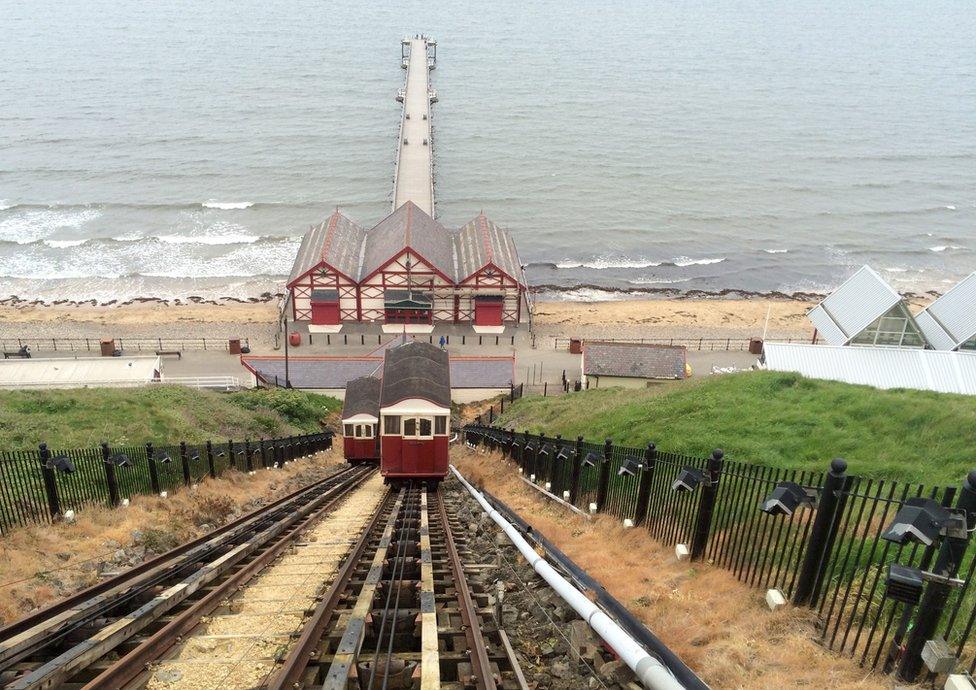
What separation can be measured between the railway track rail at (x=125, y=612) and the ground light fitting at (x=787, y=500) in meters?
6.39

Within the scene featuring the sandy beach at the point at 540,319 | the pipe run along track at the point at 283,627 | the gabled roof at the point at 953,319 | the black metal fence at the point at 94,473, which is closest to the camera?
the pipe run along track at the point at 283,627

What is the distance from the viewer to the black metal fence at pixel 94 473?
39.7ft

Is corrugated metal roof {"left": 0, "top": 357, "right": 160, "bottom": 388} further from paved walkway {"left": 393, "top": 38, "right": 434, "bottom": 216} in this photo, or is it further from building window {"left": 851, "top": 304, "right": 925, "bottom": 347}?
building window {"left": 851, "top": 304, "right": 925, "bottom": 347}

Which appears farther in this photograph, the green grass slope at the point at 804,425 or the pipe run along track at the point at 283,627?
the green grass slope at the point at 804,425

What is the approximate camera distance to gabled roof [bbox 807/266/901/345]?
34181mm

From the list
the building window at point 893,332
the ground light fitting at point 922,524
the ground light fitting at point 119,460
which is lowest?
the ground light fitting at point 119,460

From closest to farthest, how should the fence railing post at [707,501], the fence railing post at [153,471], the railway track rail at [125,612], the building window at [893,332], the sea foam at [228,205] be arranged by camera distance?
the railway track rail at [125,612]
the fence railing post at [707,501]
the fence railing post at [153,471]
the building window at [893,332]
the sea foam at [228,205]

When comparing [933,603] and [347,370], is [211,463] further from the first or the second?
[347,370]

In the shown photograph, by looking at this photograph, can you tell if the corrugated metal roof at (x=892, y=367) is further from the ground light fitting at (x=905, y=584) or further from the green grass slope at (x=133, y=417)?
the green grass slope at (x=133, y=417)

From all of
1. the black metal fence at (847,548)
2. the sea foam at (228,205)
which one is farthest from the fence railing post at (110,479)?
the sea foam at (228,205)

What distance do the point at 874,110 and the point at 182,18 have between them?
174 metres

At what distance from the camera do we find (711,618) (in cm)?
686

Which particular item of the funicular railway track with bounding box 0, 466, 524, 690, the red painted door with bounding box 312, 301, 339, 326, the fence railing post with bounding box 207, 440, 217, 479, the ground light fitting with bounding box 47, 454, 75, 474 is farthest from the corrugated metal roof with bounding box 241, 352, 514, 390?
the funicular railway track with bounding box 0, 466, 524, 690

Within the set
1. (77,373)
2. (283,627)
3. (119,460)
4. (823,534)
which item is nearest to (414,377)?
(119,460)
